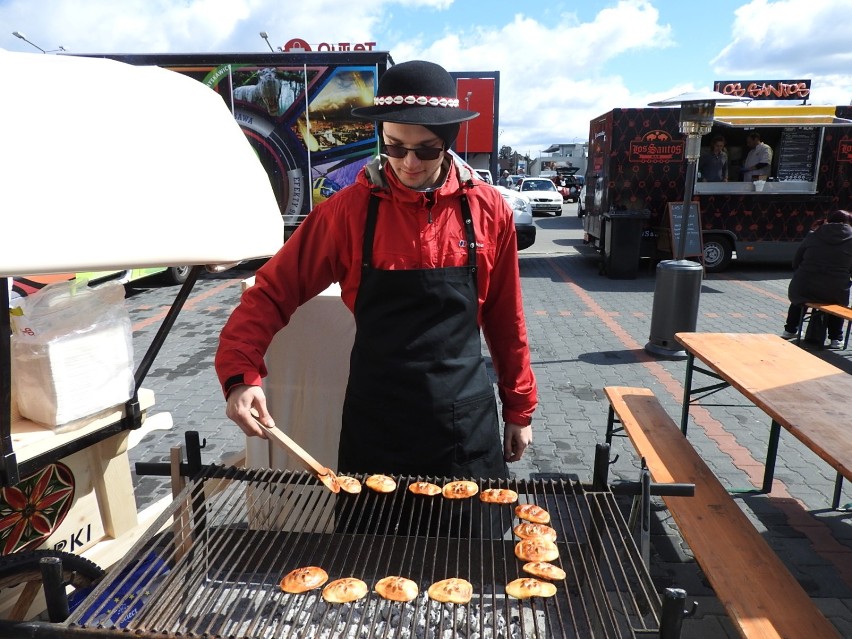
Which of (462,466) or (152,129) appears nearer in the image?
(152,129)

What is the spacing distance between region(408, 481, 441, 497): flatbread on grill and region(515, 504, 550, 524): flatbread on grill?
0.30 meters

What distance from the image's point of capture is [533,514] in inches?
81.7

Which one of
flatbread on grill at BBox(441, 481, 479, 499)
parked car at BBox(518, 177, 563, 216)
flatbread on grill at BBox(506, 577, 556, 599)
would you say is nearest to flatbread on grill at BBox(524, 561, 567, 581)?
flatbread on grill at BBox(506, 577, 556, 599)

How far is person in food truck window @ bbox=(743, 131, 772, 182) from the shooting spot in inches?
466

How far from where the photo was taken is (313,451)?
127 inches

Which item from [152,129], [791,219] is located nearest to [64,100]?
[152,129]

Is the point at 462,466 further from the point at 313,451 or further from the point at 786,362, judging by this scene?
the point at 786,362

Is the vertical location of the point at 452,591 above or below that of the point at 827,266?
below

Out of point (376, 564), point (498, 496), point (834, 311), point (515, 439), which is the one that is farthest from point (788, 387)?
point (834, 311)

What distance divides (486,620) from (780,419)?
6.11 ft

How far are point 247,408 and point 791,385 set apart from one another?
2982 mm

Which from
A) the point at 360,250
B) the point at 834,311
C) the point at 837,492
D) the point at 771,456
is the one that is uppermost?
the point at 360,250

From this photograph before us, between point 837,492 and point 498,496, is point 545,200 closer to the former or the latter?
point 837,492

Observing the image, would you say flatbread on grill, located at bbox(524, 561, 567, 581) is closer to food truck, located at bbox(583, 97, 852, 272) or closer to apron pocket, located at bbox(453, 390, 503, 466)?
apron pocket, located at bbox(453, 390, 503, 466)
